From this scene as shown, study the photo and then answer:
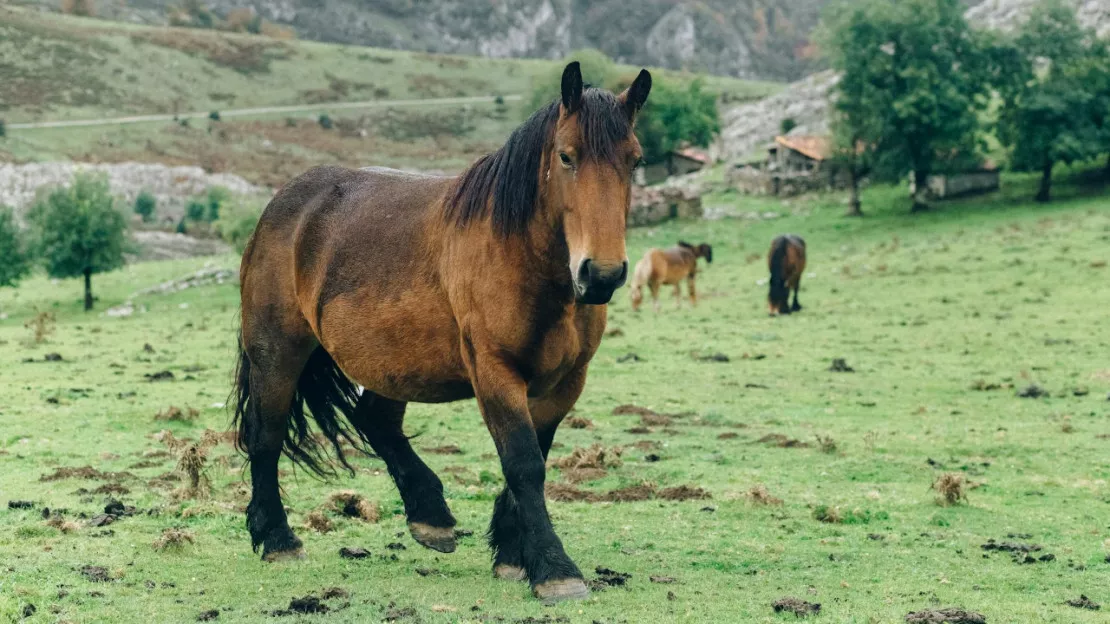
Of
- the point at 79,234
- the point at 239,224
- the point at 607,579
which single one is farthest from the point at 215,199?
the point at 607,579

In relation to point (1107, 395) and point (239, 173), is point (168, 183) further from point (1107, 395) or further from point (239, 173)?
point (1107, 395)

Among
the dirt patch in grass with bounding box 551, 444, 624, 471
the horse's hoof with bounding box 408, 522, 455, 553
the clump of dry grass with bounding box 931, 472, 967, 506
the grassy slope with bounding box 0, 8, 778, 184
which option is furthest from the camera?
the grassy slope with bounding box 0, 8, 778, 184

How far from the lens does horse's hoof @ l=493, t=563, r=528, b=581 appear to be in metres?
7.05

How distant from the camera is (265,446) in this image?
26.9 feet

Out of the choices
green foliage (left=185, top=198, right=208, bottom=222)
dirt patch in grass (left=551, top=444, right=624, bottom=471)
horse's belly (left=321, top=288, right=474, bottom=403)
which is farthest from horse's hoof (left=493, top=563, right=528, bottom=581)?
green foliage (left=185, top=198, right=208, bottom=222)

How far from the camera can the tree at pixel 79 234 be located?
37.0m

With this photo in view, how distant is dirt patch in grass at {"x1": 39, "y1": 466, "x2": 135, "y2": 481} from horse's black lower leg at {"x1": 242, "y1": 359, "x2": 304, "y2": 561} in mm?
2456

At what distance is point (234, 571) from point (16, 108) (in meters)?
104

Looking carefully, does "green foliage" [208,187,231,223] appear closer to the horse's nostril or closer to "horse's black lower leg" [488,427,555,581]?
"horse's black lower leg" [488,427,555,581]

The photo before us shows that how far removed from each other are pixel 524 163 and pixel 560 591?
249cm

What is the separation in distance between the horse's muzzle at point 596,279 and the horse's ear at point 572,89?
3.27ft

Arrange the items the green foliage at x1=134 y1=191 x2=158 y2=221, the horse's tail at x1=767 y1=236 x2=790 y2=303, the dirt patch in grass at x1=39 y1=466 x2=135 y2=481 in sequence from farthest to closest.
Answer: the green foliage at x1=134 y1=191 x2=158 y2=221 → the horse's tail at x1=767 y1=236 x2=790 y2=303 → the dirt patch in grass at x1=39 y1=466 x2=135 y2=481

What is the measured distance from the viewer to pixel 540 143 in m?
6.64

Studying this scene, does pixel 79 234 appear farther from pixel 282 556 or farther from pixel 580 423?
pixel 282 556
